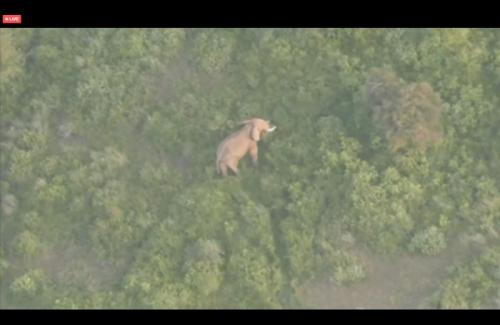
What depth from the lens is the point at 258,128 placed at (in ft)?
49.8

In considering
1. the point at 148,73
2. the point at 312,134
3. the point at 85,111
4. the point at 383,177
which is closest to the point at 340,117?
the point at 312,134

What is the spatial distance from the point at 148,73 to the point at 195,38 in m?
1.30

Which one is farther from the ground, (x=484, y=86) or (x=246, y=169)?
(x=484, y=86)

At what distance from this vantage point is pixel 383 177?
14484 millimetres

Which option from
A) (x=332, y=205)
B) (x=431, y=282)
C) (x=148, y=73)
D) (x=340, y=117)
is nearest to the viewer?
(x=431, y=282)

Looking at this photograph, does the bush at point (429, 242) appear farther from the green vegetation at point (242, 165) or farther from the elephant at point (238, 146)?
the elephant at point (238, 146)

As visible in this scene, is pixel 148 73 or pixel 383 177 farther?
pixel 148 73

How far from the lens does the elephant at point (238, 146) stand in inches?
590

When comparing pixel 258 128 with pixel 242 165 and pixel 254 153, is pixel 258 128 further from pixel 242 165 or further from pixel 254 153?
pixel 242 165

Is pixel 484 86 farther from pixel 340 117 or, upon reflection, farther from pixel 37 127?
pixel 37 127

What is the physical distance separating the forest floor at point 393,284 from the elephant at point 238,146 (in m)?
2.84

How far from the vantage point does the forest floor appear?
13.5m

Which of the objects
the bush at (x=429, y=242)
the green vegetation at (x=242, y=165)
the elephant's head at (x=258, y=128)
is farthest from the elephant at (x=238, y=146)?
the bush at (x=429, y=242)
